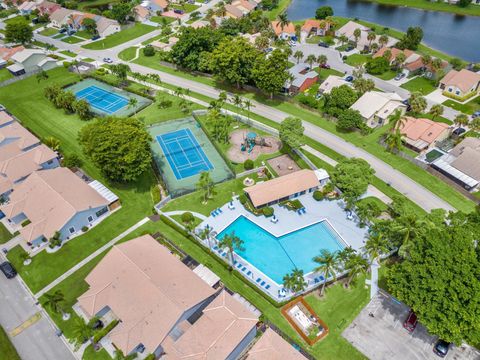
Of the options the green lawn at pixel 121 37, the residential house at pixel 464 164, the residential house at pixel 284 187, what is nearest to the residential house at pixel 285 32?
the green lawn at pixel 121 37

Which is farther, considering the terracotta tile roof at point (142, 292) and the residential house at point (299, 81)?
the residential house at point (299, 81)

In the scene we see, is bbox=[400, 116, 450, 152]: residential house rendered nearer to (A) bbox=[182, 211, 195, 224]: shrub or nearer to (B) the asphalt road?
(A) bbox=[182, 211, 195, 224]: shrub

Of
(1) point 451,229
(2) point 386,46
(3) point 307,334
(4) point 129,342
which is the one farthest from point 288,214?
(2) point 386,46

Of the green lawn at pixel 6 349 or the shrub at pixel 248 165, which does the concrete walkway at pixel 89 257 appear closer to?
the green lawn at pixel 6 349

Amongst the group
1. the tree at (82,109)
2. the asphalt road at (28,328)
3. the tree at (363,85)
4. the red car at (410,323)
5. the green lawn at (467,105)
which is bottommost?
the asphalt road at (28,328)

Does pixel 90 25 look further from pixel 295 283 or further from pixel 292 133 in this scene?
pixel 295 283

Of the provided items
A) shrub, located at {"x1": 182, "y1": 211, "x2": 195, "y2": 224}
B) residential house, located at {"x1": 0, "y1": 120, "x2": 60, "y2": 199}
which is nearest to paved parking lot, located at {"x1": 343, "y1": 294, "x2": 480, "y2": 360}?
shrub, located at {"x1": 182, "y1": 211, "x2": 195, "y2": 224}

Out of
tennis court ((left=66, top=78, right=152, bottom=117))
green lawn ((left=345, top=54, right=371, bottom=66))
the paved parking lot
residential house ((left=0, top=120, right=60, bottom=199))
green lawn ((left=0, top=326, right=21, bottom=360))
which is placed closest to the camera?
the paved parking lot

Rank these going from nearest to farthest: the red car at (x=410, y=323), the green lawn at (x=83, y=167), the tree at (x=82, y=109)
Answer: the red car at (x=410, y=323) < the green lawn at (x=83, y=167) < the tree at (x=82, y=109)
